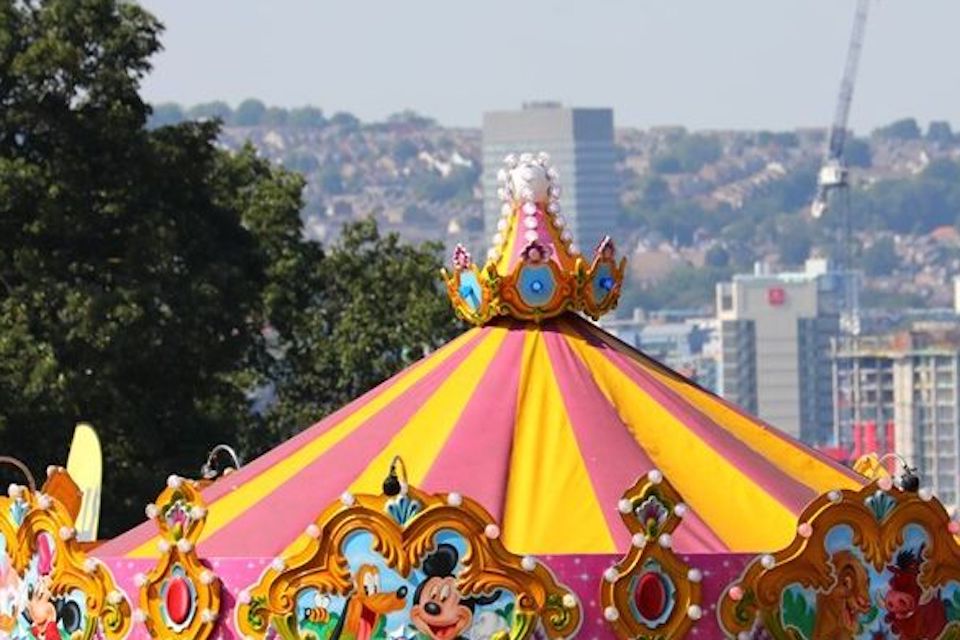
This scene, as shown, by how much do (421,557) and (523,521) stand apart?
1.33 meters

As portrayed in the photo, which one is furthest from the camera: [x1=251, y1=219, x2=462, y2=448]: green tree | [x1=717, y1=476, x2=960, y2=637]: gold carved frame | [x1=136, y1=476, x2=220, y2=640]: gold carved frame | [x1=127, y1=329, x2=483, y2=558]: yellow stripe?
[x1=251, y1=219, x2=462, y2=448]: green tree

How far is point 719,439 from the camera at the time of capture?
27.1 m

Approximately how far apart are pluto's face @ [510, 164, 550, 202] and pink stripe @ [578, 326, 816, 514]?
2.84 feet

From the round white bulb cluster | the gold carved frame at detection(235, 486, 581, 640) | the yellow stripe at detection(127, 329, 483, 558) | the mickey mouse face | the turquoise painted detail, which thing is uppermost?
the round white bulb cluster

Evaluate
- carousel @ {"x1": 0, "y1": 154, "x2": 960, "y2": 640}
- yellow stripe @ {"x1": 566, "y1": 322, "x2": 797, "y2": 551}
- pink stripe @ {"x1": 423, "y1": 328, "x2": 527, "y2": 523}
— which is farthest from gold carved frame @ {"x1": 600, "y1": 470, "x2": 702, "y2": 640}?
pink stripe @ {"x1": 423, "y1": 328, "x2": 527, "y2": 523}

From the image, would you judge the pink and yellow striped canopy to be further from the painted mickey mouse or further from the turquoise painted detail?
the painted mickey mouse

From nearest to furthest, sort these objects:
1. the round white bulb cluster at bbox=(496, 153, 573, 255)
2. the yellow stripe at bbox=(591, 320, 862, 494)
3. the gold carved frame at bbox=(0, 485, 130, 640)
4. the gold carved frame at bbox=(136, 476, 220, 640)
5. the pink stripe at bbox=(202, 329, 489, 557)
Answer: the gold carved frame at bbox=(136, 476, 220, 640), the gold carved frame at bbox=(0, 485, 130, 640), the pink stripe at bbox=(202, 329, 489, 557), the yellow stripe at bbox=(591, 320, 862, 494), the round white bulb cluster at bbox=(496, 153, 573, 255)

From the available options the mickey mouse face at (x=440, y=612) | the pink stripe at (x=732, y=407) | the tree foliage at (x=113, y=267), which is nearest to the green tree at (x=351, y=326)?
the tree foliage at (x=113, y=267)

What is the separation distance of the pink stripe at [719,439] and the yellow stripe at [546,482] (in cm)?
53

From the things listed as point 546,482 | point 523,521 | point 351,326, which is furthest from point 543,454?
point 351,326

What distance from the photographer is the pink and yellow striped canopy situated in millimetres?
25797

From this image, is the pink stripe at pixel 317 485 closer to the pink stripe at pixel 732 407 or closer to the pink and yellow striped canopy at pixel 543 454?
the pink and yellow striped canopy at pixel 543 454

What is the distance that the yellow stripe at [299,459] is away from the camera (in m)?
26.8

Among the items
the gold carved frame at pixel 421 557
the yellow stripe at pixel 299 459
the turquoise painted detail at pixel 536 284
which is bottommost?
the gold carved frame at pixel 421 557
